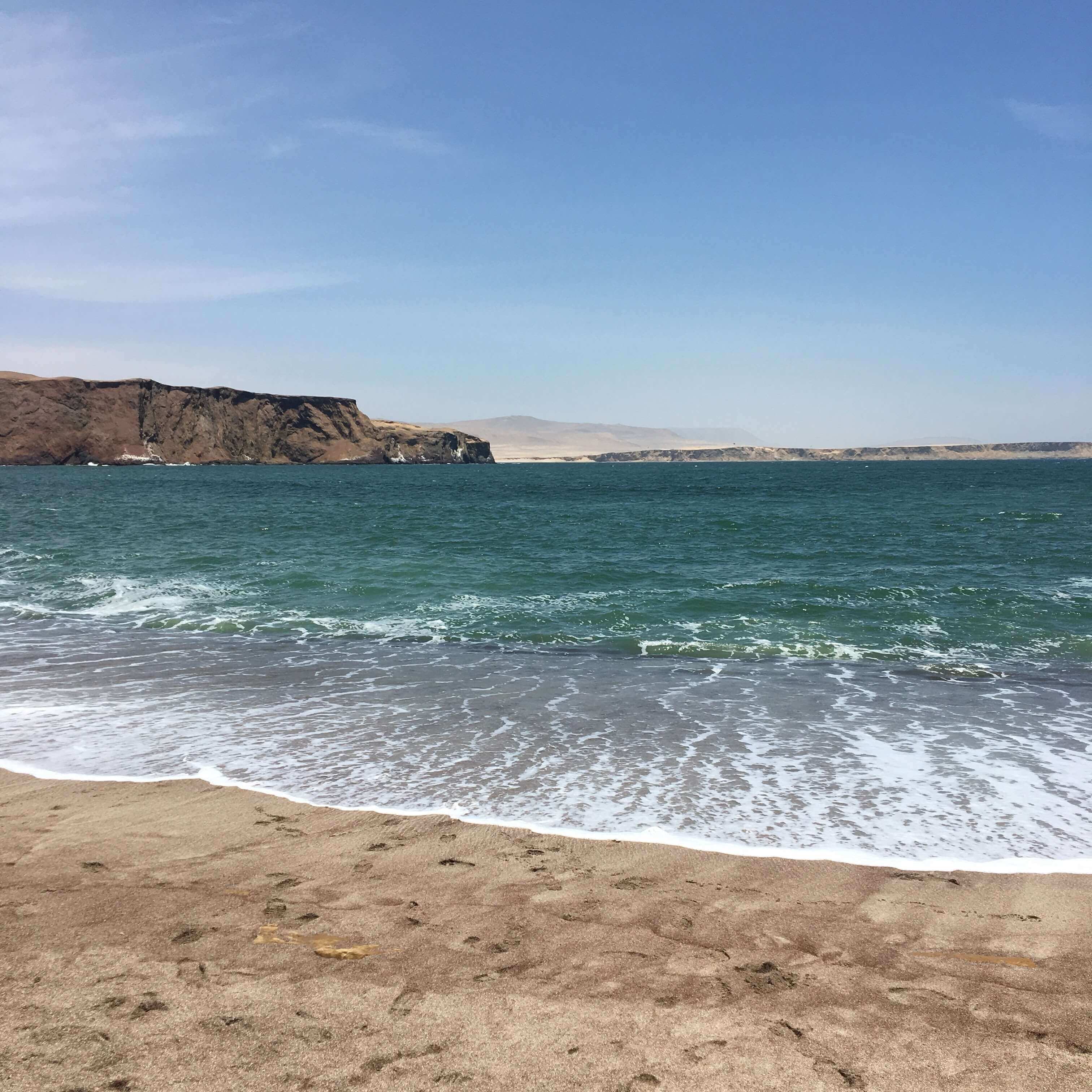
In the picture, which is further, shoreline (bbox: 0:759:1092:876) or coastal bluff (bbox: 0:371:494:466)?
coastal bluff (bbox: 0:371:494:466)

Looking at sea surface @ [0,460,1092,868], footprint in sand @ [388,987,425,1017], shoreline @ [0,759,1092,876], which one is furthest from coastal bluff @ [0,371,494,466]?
footprint in sand @ [388,987,425,1017]

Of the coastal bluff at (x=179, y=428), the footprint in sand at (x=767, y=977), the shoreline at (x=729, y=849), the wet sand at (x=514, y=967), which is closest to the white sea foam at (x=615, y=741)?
the shoreline at (x=729, y=849)

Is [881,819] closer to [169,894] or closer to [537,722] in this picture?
[537,722]

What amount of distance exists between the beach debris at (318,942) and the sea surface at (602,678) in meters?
2.24

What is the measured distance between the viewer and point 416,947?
14.3ft

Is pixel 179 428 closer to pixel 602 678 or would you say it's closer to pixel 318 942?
pixel 602 678

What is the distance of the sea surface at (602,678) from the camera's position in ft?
22.9

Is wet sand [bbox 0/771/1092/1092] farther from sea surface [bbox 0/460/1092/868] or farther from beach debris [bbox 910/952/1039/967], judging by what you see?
sea surface [bbox 0/460/1092/868]

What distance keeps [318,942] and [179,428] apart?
15729 cm

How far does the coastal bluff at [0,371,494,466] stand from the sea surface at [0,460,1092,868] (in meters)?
120

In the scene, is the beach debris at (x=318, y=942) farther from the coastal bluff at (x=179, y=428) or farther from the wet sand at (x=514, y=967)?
the coastal bluff at (x=179, y=428)

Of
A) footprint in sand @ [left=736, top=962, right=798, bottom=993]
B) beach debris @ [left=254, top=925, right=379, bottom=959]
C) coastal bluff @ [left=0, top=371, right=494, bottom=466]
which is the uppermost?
coastal bluff @ [left=0, top=371, right=494, bottom=466]

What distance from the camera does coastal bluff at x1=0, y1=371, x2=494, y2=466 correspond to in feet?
431

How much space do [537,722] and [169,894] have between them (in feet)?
16.5
